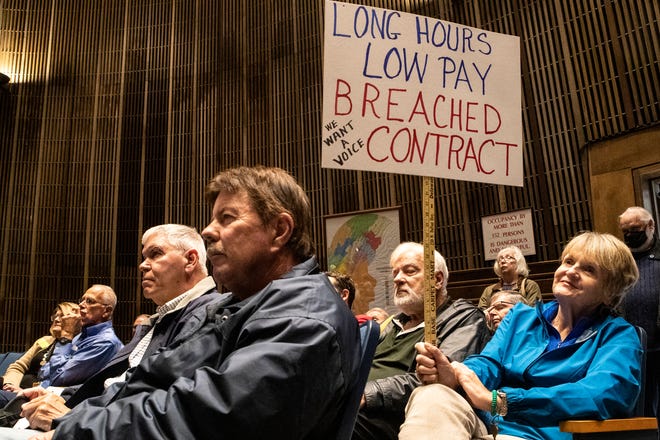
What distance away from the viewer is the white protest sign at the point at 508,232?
6.96m

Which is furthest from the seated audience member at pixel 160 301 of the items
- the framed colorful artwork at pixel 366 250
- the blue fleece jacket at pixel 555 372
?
the framed colorful artwork at pixel 366 250

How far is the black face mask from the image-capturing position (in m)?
4.18

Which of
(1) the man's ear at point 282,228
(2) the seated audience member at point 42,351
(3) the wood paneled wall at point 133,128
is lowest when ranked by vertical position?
(2) the seated audience member at point 42,351

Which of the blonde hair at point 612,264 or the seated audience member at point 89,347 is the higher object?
the blonde hair at point 612,264

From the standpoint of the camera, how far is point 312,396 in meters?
1.24

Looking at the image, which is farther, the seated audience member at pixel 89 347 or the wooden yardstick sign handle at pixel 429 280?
the seated audience member at pixel 89 347

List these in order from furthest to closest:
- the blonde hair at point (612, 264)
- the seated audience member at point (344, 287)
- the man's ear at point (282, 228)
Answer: the seated audience member at point (344, 287) < the blonde hair at point (612, 264) < the man's ear at point (282, 228)

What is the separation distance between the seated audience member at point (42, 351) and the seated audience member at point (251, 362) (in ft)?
12.3

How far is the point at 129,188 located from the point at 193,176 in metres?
1.20

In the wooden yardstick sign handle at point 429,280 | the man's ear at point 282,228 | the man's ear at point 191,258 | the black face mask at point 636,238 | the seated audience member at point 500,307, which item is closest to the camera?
the man's ear at point 282,228

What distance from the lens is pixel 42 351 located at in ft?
18.7

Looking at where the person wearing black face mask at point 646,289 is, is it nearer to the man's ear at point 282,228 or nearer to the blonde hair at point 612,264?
the blonde hair at point 612,264

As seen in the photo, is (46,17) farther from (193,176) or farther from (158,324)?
(158,324)

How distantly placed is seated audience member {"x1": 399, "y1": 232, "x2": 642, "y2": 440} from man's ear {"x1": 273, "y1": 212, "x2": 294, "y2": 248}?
72cm
